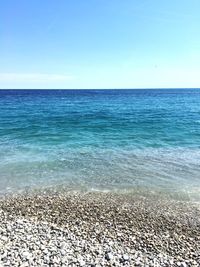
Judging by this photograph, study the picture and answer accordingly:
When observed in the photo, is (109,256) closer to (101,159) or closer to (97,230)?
(97,230)

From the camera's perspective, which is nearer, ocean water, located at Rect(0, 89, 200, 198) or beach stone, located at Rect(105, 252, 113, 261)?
beach stone, located at Rect(105, 252, 113, 261)

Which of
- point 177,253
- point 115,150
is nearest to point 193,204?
point 177,253

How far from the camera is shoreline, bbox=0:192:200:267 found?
202 inches

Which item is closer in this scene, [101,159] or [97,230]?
[97,230]

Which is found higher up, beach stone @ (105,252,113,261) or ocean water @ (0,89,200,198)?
ocean water @ (0,89,200,198)

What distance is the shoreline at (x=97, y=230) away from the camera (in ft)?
16.9

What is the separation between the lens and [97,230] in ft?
20.5

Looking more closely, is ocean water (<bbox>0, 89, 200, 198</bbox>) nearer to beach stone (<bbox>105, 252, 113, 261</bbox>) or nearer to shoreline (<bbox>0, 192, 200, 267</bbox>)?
shoreline (<bbox>0, 192, 200, 267</bbox>)

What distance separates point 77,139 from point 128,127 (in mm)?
6162

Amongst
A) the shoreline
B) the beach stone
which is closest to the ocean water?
the shoreline

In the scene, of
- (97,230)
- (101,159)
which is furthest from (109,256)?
(101,159)

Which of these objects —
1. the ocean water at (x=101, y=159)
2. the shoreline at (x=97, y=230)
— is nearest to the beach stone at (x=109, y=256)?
the shoreline at (x=97, y=230)

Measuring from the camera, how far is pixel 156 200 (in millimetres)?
8062

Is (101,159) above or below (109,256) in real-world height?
above
